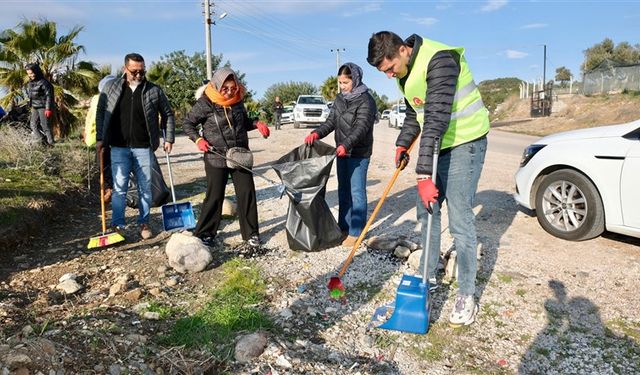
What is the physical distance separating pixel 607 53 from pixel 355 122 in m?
57.2

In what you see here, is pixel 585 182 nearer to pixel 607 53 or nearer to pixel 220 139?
pixel 220 139

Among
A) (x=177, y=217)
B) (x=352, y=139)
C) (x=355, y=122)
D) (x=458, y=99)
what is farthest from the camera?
(x=177, y=217)

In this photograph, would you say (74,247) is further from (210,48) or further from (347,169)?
(210,48)

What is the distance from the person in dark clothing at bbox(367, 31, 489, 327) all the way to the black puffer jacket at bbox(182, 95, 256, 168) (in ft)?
6.42

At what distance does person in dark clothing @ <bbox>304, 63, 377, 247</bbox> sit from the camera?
4629mm

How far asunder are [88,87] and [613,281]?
1335 cm

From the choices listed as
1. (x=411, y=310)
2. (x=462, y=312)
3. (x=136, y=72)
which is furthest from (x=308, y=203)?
(x=136, y=72)

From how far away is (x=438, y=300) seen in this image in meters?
3.70

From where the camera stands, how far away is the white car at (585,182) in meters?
4.47

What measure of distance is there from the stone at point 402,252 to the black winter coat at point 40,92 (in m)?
8.10

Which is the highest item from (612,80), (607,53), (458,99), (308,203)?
(607,53)

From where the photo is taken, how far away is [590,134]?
496cm

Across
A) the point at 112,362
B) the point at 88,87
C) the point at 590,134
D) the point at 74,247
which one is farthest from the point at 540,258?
the point at 88,87

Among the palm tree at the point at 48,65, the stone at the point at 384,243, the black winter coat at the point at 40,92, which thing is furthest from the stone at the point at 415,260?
the palm tree at the point at 48,65
